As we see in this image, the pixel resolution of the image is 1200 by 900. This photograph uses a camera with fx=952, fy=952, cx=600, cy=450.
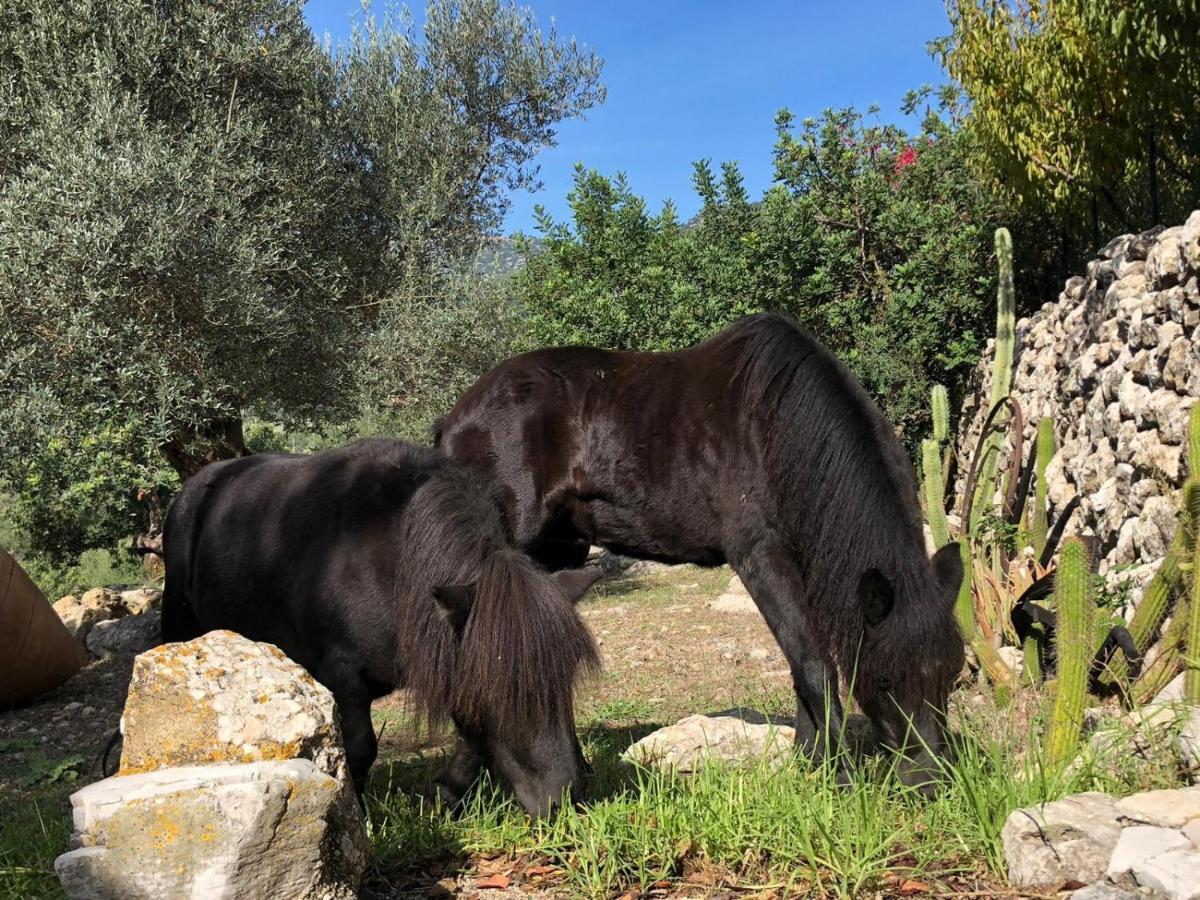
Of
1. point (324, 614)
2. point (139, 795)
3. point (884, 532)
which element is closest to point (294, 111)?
point (324, 614)

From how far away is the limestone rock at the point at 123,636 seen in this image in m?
8.93

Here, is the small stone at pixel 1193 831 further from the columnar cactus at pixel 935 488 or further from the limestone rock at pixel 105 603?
the limestone rock at pixel 105 603

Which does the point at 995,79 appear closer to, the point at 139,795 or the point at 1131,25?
the point at 1131,25

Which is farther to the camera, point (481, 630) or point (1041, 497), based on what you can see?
point (1041, 497)

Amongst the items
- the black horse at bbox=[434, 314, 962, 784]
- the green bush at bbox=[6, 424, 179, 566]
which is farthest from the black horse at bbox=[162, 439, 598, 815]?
the green bush at bbox=[6, 424, 179, 566]

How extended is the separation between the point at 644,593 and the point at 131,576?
9.51 meters

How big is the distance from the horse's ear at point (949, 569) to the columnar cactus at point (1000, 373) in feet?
8.76

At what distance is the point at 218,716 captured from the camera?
2.86 m

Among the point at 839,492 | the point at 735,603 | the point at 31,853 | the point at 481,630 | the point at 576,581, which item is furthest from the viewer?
the point at 735,603

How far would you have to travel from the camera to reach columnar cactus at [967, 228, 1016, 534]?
7.20m

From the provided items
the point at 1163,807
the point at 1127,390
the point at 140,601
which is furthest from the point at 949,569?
the point at 140,601

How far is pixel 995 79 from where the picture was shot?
8.52 m

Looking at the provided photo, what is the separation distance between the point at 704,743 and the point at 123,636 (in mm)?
6749

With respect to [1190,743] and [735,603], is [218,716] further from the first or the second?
[735,603]
